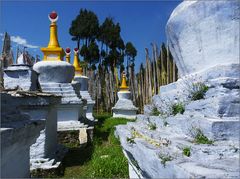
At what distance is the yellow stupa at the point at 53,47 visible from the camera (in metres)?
8.41

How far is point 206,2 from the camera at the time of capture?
2889mm

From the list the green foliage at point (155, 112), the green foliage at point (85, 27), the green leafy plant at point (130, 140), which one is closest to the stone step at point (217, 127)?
the green leafy plant at point (130, 140)

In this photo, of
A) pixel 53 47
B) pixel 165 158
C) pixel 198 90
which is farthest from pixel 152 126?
pixel 53 47

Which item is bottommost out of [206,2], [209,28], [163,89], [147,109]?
[147,109]

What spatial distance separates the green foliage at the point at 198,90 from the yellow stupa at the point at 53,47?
20.4ft

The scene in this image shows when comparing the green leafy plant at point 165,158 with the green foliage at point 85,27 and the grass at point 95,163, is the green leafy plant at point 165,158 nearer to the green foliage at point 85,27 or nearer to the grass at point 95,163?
the grass at point 95,163

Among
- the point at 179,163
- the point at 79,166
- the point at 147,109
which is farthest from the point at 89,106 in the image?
the point at 179,163

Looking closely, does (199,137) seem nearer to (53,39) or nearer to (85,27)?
(53,39)

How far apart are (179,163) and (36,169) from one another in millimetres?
3686

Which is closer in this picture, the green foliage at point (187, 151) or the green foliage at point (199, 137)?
the green foliage at point (187, 151)

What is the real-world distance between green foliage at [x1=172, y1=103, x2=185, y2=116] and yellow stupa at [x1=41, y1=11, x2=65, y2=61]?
5.95m

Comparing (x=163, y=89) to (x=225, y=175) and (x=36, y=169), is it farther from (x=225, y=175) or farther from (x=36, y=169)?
(x=36, y=169)

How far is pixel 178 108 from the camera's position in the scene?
3.01 m

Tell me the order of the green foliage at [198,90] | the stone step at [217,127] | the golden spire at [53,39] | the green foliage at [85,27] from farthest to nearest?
the green foliage at [85,27] < the golden spire at [53,39] < the green foliage at [198,90] < the stone step at [217,127]
